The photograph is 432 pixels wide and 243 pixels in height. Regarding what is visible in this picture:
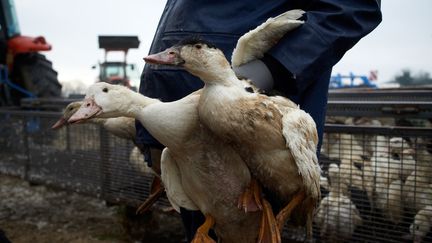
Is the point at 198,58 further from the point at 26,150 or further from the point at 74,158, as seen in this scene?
the point at 26,150

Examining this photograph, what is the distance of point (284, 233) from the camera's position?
339cm

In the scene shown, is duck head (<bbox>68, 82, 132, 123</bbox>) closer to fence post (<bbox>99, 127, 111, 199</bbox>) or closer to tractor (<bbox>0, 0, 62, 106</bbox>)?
fence post (<bbox>99, 127, 111, 199</bbox>)

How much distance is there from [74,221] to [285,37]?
3786 mm

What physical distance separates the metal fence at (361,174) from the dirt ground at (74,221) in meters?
0.23

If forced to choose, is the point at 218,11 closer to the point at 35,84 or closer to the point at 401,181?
the point at 401,181

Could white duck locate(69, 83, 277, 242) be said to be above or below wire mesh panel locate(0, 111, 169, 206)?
above

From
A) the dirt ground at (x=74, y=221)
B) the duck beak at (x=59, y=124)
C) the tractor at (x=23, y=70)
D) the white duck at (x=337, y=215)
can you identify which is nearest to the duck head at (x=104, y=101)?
the duck beak at (x=59, y=124)

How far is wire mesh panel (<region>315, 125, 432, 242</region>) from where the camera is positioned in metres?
3.01

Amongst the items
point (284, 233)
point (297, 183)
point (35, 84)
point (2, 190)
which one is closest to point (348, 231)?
point (284, 233)

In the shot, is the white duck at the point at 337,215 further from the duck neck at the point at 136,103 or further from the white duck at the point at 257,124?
the duck neck at the point at 136,103

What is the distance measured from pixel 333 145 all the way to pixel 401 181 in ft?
2.04

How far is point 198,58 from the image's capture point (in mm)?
1277

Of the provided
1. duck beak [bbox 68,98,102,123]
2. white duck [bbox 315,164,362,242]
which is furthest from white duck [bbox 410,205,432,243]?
duck beak [bbox 68,98,102,123]

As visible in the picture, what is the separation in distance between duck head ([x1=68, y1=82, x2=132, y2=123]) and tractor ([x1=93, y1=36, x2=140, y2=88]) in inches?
564
